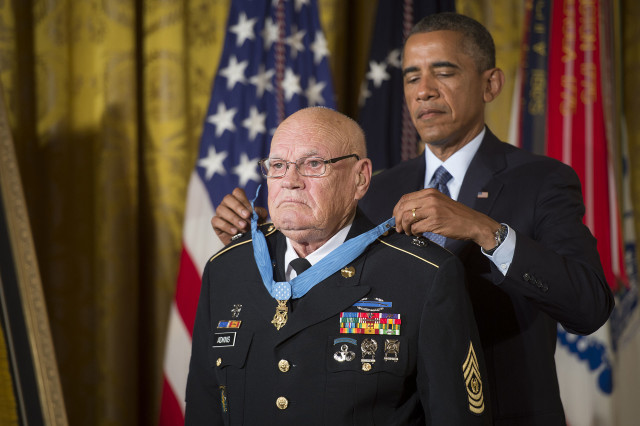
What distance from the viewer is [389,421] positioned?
5.52 ft

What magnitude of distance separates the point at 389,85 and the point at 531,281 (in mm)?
2100

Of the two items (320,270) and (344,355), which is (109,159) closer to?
(320,270)

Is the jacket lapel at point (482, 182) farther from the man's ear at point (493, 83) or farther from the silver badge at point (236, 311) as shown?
the silver badge at point (236, 311)

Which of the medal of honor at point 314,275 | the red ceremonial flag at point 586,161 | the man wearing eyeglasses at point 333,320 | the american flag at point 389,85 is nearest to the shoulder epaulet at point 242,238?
the man wearing eyeglasses at point 333,320

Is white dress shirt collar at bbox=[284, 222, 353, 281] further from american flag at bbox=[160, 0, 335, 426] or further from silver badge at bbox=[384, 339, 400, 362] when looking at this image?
american flag at bbox=[160, 0, 335, 426]

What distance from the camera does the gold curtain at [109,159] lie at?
3588 millimetres

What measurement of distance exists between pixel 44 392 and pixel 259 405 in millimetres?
1125

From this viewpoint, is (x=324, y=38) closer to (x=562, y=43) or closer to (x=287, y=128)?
(x=562, y=43)

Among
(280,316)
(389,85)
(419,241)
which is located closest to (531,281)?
(419,241)

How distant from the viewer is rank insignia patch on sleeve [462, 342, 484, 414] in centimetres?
168

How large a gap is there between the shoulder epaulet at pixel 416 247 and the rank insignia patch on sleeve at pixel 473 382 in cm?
24

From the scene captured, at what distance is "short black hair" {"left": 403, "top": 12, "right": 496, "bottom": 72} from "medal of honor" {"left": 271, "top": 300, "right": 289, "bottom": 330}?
1.07 m

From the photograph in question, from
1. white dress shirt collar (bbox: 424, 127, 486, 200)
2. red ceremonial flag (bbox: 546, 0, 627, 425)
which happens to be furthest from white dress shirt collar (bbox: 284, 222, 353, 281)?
red ceremonial flag (bbox: 546, 0, 627, 425)

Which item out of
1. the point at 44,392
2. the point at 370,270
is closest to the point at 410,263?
the point at 370,270
